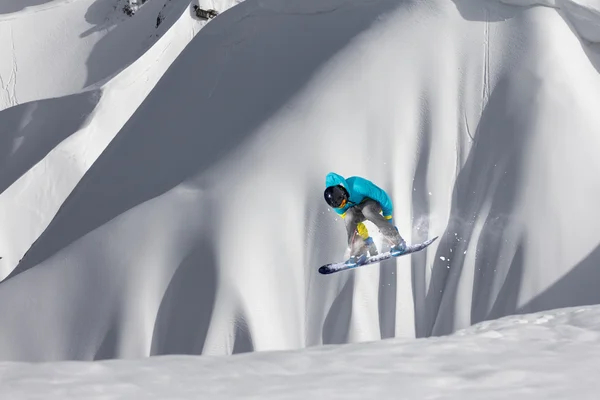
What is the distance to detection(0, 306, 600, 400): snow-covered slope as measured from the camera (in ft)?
8.80

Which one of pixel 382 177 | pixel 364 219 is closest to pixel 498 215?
pixel 382 177

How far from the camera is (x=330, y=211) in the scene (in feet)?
36.0

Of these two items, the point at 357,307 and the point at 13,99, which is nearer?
the point at 357,307

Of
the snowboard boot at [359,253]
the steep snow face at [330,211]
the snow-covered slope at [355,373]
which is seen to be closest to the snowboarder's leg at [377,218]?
the snowboard boot at [359,253]

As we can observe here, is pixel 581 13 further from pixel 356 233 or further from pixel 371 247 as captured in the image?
pixel 356 233

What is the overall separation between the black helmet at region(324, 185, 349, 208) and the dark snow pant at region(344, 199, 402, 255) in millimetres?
239

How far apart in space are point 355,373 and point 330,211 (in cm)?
805

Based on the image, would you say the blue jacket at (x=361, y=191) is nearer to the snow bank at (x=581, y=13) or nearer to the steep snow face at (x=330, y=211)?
the steep snow face at (x=330, y=211)

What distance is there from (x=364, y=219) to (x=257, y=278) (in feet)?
10.8

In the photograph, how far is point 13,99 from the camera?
61.5 feet

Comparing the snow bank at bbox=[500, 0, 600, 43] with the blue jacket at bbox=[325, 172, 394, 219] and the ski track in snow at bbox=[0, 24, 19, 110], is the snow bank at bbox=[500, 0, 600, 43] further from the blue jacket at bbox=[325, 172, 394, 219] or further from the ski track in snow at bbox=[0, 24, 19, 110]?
the ski track in snow at bbox=[0, 24, 19, 110]

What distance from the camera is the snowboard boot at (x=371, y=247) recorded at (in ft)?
26.3

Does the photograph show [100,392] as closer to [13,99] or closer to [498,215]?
[498,215]

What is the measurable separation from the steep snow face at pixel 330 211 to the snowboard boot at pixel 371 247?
2.43 meters
